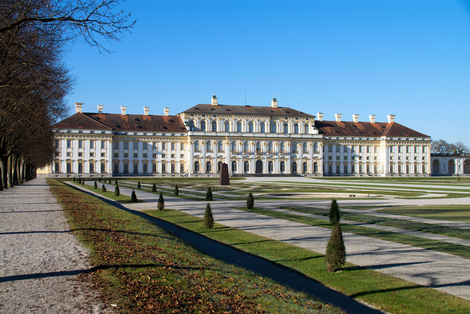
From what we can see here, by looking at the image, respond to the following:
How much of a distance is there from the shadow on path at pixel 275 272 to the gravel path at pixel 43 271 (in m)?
3.22

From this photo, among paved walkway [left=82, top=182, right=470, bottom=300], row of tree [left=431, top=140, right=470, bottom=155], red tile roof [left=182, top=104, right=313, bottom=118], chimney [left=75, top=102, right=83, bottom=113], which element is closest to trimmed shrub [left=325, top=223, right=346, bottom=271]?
paved walkway [left=82, top=182, right=470, bottom=300]

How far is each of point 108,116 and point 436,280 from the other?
73289 mm

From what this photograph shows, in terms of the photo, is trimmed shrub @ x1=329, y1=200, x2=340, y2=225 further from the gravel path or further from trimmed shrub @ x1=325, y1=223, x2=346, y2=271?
the gravel path

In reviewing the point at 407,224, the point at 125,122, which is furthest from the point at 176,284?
the point at 125,122

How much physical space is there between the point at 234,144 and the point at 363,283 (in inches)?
2789

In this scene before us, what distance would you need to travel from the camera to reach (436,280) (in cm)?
704

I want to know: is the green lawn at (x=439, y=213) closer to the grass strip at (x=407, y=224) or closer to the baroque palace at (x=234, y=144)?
the grass strip at (x=407, y=224)

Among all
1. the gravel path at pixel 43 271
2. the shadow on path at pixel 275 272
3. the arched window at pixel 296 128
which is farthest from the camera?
the arched window at pixel 296 128

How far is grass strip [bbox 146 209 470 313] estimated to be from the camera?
5.95m

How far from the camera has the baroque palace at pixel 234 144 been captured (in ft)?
227

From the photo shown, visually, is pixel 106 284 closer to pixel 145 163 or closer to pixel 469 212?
pixel 469 212

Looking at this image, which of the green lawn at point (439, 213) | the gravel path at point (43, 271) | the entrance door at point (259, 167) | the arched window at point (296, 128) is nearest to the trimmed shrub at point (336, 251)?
the gravel path at point (43, 271)

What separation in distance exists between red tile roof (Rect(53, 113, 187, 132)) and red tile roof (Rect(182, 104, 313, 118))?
175 inches

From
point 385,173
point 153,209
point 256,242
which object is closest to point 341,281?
point 256,242
